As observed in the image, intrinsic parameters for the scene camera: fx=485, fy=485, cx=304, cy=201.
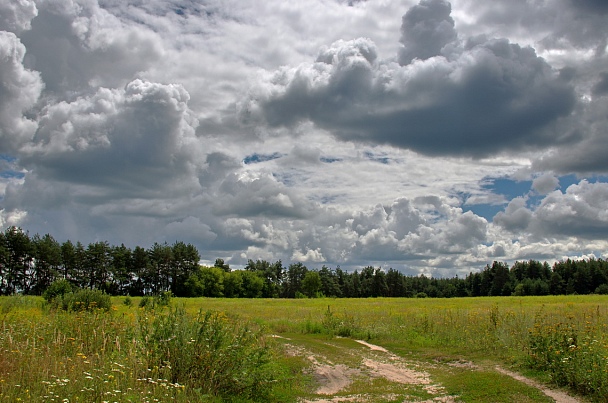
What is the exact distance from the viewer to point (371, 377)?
1468 cm

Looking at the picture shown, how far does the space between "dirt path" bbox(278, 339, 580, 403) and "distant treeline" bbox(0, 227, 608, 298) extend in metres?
46.6

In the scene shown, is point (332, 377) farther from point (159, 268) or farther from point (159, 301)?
point (159, 268)

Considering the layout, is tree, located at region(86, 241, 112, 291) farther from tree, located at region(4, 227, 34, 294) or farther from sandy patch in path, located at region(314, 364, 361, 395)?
sandy patch in path, located at region(314, 364, 361, 395)

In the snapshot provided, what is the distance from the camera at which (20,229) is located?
3383 inches

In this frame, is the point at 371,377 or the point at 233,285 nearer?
the point at 371,377

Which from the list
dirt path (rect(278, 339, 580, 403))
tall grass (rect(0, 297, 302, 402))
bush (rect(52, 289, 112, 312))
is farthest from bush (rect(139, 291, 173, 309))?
dirt path (rect(278, 339, 580, 403))

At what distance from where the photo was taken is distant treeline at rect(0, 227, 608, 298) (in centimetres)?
8562

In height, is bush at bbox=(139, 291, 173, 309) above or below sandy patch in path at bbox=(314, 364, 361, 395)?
above

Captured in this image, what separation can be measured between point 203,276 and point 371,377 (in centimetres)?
10035

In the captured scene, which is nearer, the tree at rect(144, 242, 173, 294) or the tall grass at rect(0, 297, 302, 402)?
the tall grass at rect(0, 297, 302, 402)

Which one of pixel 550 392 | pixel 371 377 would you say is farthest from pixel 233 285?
pixel 550 392

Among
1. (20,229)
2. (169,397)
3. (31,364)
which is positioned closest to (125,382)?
(169,397)

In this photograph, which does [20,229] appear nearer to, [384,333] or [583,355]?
[384,333]

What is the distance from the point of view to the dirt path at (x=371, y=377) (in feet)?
38.8
